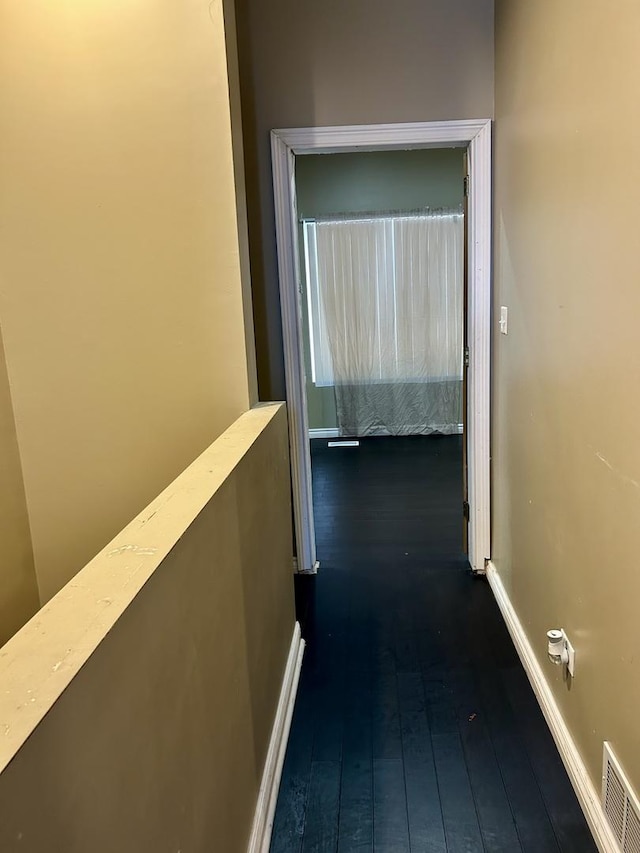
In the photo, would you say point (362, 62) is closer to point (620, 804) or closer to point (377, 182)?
point (620, 804)

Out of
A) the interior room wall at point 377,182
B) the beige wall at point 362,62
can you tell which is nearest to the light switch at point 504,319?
the beige wall at point 362,62

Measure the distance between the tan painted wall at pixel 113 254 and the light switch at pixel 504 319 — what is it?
1.09 m

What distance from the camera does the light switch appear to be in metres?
2.46

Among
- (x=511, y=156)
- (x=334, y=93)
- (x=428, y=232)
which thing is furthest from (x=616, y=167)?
(x=428, y=232)

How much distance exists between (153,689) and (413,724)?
1.39 meters

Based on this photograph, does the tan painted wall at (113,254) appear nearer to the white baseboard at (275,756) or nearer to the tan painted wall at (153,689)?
the tan painted wall at (153,689)

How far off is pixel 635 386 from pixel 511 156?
1428 mm

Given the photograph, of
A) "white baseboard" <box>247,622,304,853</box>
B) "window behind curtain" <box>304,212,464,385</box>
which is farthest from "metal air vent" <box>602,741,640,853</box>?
"window behind curtain" <box>304,212,464,385</box>

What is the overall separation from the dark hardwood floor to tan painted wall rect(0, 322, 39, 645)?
1.06 meters

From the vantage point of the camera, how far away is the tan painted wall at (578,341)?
1292 millimetres

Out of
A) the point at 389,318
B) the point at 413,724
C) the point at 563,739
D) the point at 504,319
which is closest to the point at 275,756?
the point at 413,724

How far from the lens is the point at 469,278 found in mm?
2760

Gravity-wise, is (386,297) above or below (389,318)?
above

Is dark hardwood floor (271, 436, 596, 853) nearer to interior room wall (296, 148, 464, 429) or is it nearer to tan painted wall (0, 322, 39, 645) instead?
tan painted wall (0, 322, 39, 645)
